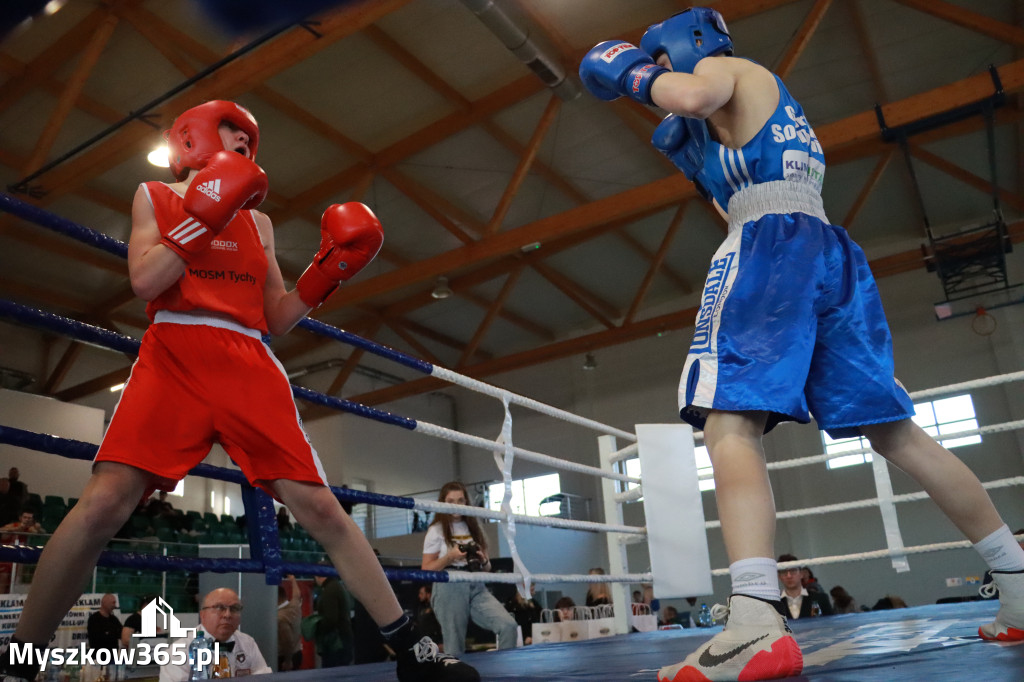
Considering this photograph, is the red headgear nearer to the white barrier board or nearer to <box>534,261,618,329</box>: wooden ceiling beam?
the white barrier board

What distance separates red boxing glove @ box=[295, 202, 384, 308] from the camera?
4.87ft

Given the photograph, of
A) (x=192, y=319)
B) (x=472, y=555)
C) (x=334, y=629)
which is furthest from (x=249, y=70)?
(x=192, y=319)

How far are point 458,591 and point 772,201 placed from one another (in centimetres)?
261

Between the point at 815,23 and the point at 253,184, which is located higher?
the point at 815,23

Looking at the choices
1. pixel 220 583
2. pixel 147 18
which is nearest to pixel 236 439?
pixel 220 583

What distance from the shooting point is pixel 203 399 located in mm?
1305

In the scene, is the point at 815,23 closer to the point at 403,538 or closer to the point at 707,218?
the point at 707,218

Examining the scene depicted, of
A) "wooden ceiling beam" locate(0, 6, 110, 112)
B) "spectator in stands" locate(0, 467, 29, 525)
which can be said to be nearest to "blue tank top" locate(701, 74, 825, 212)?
"wooden ceiling beam" locate(0, 6, 110, 112)

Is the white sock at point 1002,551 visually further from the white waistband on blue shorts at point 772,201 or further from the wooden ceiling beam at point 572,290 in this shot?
the wooden ceiling beam at point 572,290

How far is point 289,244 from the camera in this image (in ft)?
31.2

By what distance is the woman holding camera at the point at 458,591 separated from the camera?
11.2ft

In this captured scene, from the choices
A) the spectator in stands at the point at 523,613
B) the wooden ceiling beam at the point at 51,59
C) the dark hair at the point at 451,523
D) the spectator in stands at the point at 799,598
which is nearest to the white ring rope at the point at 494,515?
the dark hair at the point at 451,523

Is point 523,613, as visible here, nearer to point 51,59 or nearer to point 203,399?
point 203,399

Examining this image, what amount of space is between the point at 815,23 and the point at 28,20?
6.27 m
